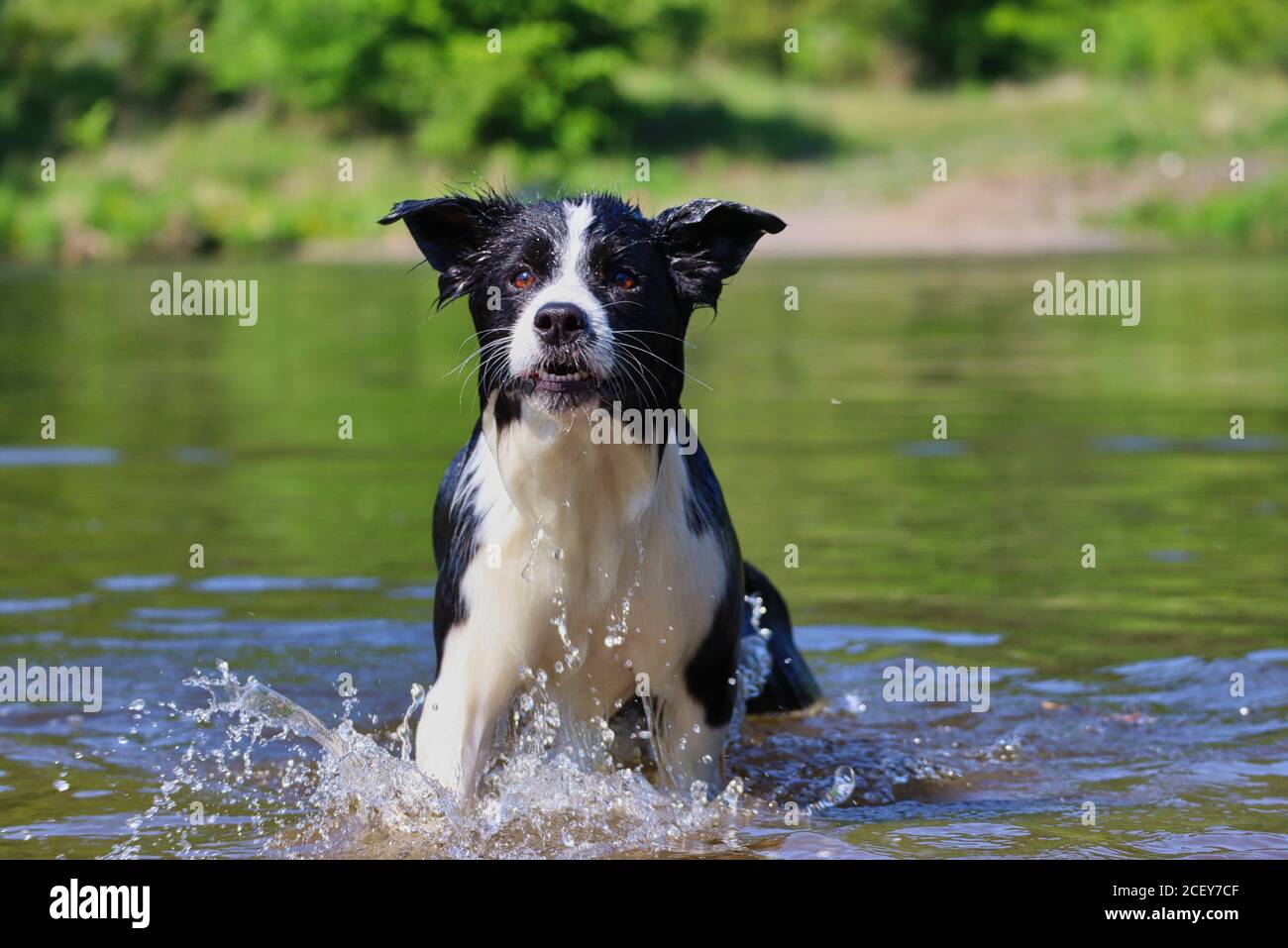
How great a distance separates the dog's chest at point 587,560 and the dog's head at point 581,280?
23cm

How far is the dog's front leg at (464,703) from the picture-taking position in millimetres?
5922

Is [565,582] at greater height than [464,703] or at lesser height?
greater

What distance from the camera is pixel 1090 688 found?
315 inches

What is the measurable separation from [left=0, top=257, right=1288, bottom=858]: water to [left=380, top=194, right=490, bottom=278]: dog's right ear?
1520 millimetres

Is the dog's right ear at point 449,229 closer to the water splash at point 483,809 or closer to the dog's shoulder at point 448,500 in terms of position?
the dog's shoulder at point 448,500

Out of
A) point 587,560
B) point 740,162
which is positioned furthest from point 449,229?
point 740,162

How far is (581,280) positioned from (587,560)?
88 cm

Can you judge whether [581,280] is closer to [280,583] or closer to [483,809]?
[483,809]

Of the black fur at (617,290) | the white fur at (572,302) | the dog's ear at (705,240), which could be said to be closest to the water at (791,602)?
the black fur at (617,290)

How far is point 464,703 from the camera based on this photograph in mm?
5922

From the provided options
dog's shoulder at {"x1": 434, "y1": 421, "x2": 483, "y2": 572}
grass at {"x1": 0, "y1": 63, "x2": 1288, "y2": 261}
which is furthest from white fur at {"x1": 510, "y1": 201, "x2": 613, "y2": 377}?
grass at {"x1": 0, "y1": 63, "x2": 1288, "y2": 261}

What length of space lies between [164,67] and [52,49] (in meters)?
2.82

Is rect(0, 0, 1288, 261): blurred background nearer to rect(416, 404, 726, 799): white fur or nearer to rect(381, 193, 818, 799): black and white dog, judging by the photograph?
rect(381, 193, 818, 799): black and white dog
